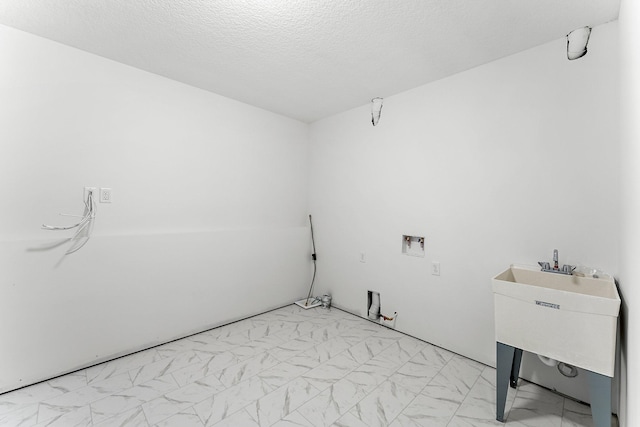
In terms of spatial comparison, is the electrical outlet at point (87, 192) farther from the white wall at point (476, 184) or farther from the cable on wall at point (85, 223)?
the white wall at point (476, 184)

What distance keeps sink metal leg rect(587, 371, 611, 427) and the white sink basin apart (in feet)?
0.12

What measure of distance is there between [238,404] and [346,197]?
2.20 metres

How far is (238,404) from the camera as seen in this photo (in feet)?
5.71

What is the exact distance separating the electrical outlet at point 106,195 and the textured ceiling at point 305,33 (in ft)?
3.39

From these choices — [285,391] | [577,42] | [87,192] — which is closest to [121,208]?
[87,192]

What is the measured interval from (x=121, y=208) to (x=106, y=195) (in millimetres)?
142

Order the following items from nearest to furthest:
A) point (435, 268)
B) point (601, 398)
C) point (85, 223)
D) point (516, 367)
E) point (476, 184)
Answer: point (601, 398) < point (516, 367) < point (85, 223) < point (476, 184) < point (435, 268)

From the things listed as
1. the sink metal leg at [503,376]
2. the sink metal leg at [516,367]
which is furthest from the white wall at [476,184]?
the sink metal leg at [503,376]

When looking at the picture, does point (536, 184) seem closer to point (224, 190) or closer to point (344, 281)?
point (344, 281)

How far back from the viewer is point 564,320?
1.45 metres

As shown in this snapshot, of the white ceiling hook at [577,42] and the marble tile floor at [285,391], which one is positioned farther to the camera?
the white ceiling hook at [577,42]

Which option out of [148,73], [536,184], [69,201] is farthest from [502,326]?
[148,73]

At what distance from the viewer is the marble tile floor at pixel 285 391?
1.62 m

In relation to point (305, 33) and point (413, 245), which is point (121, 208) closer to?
point (305, 33)
